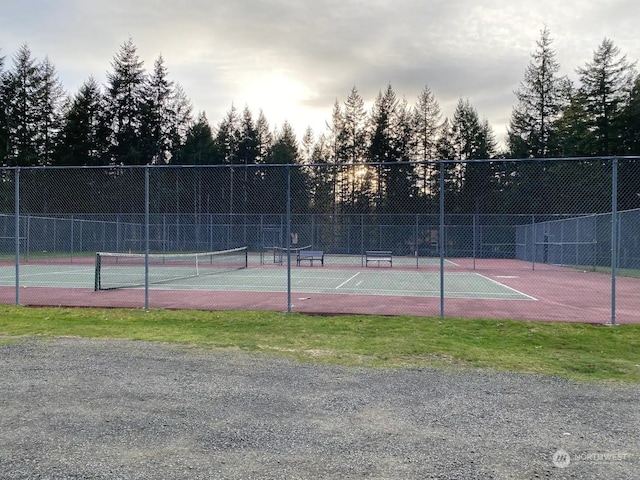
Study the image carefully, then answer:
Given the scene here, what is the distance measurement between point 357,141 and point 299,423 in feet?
154

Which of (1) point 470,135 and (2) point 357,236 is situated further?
(1) point 470,135

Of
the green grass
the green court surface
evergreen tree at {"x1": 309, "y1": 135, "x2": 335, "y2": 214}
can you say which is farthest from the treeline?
the green grass

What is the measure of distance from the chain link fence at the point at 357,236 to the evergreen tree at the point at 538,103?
1085 cm

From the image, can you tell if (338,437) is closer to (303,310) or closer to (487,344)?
(487,344)

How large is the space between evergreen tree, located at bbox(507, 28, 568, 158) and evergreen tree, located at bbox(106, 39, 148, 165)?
3100cm

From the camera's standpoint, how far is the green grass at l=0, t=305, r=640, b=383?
585 cm

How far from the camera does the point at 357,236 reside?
89.5 feet

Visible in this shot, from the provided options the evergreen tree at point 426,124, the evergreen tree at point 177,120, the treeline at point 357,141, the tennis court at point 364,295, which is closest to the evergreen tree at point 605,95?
the treeline at point 357,141

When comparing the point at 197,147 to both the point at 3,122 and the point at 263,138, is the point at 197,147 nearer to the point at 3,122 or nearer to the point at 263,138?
the point at 263,138

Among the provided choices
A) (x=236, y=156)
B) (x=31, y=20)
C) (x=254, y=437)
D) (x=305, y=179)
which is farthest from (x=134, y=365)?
(x=236, y=156)

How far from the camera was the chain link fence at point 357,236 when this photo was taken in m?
11.9

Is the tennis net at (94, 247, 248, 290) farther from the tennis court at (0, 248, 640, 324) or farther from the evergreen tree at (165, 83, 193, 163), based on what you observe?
the evergreen tree at (165, 83, 193, 163)

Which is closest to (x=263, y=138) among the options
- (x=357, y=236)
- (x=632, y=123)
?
(x=357, y=236)

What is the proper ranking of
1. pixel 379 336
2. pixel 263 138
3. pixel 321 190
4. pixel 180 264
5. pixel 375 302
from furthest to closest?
pixel 263 138, pixel 321 190, pixel 180 264, pixel 375 302, pixel 379 336
